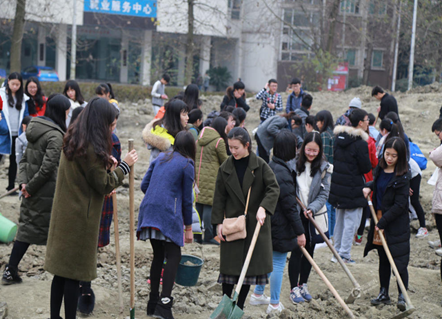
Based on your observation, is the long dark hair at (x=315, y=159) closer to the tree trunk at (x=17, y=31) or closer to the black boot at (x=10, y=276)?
the black boot at (x=10, y=276)

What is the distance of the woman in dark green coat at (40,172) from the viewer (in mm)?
4688

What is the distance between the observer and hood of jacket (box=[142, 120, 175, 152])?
18.4ft

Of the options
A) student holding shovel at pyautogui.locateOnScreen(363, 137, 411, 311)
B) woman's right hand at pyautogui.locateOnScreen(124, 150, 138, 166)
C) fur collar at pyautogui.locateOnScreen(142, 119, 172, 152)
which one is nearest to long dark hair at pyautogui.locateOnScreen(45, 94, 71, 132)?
woman's right hand at pyautogui.locateOnScreen(124, 150, 138, 166)

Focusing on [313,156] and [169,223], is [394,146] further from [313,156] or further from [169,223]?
[169,223]

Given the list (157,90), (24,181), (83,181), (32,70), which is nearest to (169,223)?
(83,181)

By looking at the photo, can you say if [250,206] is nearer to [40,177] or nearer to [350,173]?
[40,177]

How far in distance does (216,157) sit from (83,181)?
3346 millimetres

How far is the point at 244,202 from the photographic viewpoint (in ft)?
14.8

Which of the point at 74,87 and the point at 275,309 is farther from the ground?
the point at 74,87

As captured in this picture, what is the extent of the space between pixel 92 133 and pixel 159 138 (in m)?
1.93

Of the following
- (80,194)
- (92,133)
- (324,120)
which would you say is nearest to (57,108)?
(92,133)

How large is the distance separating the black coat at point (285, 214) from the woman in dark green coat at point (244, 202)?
0.33m

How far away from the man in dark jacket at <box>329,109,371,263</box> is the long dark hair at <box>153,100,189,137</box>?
231 cm

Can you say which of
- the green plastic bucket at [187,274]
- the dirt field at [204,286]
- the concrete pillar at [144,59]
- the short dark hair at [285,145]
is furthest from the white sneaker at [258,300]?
the concrete pillar at [144,59]
